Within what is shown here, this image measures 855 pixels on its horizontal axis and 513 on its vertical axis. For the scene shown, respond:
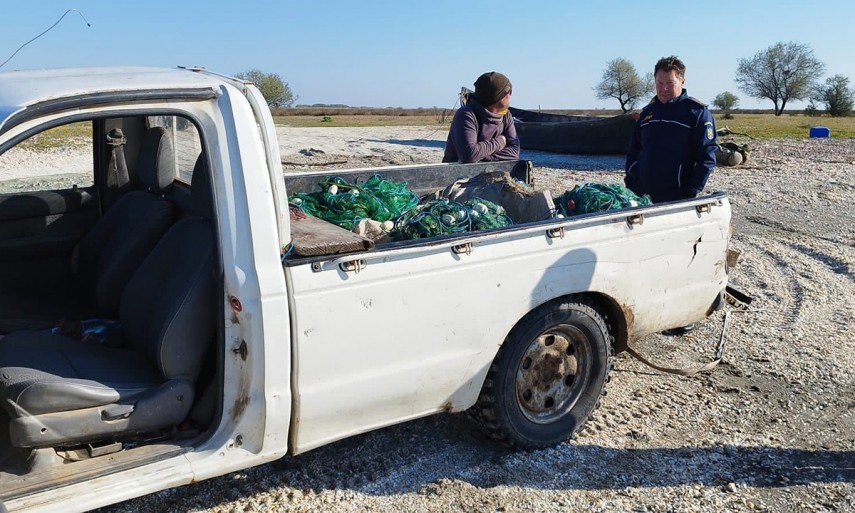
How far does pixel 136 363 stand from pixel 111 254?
99 cm

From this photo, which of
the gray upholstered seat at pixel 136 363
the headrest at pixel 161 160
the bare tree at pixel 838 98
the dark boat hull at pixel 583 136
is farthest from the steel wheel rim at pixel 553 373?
the bare tree at pixel 838 98

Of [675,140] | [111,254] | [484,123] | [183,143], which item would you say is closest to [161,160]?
[183,143]

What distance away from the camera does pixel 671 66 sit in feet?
19.2

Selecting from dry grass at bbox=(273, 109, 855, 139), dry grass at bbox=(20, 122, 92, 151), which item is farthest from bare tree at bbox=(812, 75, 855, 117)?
dry grass at bbox=(20, 122, 92, 151)

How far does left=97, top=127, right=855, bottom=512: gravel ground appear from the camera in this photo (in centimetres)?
354

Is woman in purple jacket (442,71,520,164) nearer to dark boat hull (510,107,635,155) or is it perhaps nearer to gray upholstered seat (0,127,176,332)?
gray upholstered seat (0,127,176,332)

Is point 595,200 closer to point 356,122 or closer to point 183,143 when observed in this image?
point 183,143

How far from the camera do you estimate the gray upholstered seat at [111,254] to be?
3.92 meters

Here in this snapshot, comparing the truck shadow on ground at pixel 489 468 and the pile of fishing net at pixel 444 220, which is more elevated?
the pile of fishing net at pixel 444 220

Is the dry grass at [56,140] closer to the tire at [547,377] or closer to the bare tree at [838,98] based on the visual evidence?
the tire at [547,377]

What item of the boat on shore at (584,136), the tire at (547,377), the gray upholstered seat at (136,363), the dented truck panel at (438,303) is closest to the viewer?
the gray upholstered seat at (136,363)

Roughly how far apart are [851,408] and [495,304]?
8.39 ft

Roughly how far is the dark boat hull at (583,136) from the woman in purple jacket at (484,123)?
13138 millimetres

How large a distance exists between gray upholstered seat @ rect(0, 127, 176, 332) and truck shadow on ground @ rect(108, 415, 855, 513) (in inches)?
45.8
